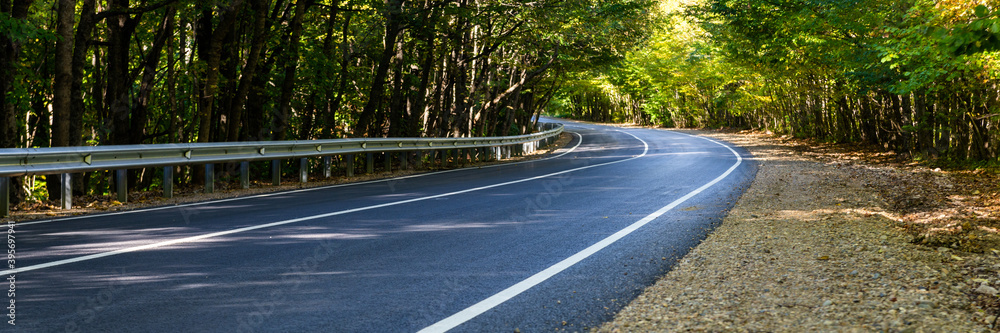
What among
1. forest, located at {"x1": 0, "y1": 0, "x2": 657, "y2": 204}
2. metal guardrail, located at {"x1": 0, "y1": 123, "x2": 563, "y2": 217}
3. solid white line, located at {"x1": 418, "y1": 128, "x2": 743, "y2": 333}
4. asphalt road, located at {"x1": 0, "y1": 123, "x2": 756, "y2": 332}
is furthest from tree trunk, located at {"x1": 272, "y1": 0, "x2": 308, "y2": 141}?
solid white line, located at {"x1": 418, "y1": 128, "x2": 743, "y2": 333}

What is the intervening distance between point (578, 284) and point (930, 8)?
10319 millimetres

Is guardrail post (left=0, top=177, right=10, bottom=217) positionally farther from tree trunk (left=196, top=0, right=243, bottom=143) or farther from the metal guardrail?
tree trunk (left=196, top=0, right=243, bottom=143)

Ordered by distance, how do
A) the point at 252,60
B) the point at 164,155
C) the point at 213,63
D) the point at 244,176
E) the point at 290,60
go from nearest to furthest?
the point at 164,155
the point at 244,176
the point at 213,63
the point at 252,60
the point at 290,60

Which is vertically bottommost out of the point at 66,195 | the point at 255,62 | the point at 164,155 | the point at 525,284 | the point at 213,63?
the point at 525,284

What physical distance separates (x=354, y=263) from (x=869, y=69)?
16.7 metres

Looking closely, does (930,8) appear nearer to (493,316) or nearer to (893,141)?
(493,316)

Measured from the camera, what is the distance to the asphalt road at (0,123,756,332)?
439 centimetres

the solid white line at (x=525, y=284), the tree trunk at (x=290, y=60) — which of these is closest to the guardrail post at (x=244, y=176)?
the tree trunk at (x=290, y=60)

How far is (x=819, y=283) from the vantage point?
5.36m

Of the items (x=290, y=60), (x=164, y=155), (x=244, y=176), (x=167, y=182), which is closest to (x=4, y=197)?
(x=167, y=182)

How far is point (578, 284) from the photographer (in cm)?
539

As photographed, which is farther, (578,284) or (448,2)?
(448,2)

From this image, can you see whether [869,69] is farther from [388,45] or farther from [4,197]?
[4,197]

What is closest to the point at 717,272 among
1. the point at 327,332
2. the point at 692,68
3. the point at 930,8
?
the point at 327,332
